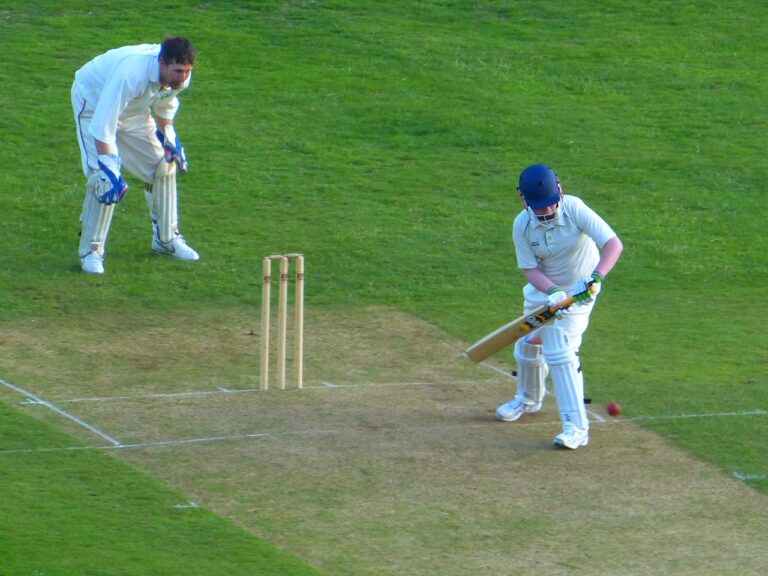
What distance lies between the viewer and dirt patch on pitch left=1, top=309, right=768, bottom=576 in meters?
5.75

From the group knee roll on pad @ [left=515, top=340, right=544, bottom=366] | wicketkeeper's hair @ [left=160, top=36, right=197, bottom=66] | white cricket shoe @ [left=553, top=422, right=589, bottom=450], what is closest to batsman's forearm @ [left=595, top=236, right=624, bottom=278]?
knee roll on pad @ [left=515, top=340, right=544, bottom=366]

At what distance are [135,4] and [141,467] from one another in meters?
12.0

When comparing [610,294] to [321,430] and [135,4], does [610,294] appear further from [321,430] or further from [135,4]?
[135,4]

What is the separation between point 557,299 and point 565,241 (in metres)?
0.38

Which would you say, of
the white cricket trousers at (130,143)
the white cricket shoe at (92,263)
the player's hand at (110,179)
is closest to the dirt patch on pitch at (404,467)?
the player's hand at (110,179)

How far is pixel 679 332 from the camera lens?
31.4 ft

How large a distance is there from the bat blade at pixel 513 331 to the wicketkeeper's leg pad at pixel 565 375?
8cm

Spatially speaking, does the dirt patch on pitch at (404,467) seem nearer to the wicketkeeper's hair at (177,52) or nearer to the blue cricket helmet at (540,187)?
the blue cricket helmet at (540,187)

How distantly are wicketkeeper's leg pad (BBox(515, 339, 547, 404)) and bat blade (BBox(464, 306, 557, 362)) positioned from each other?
166mm

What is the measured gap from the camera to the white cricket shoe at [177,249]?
1088 cm

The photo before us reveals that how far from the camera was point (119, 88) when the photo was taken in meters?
9.60

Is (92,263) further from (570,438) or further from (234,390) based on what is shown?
(570,438)

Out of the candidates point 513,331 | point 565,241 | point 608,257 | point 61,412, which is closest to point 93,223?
point 61,412

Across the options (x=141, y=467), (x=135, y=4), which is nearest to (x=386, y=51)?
(x=135, y=4)
